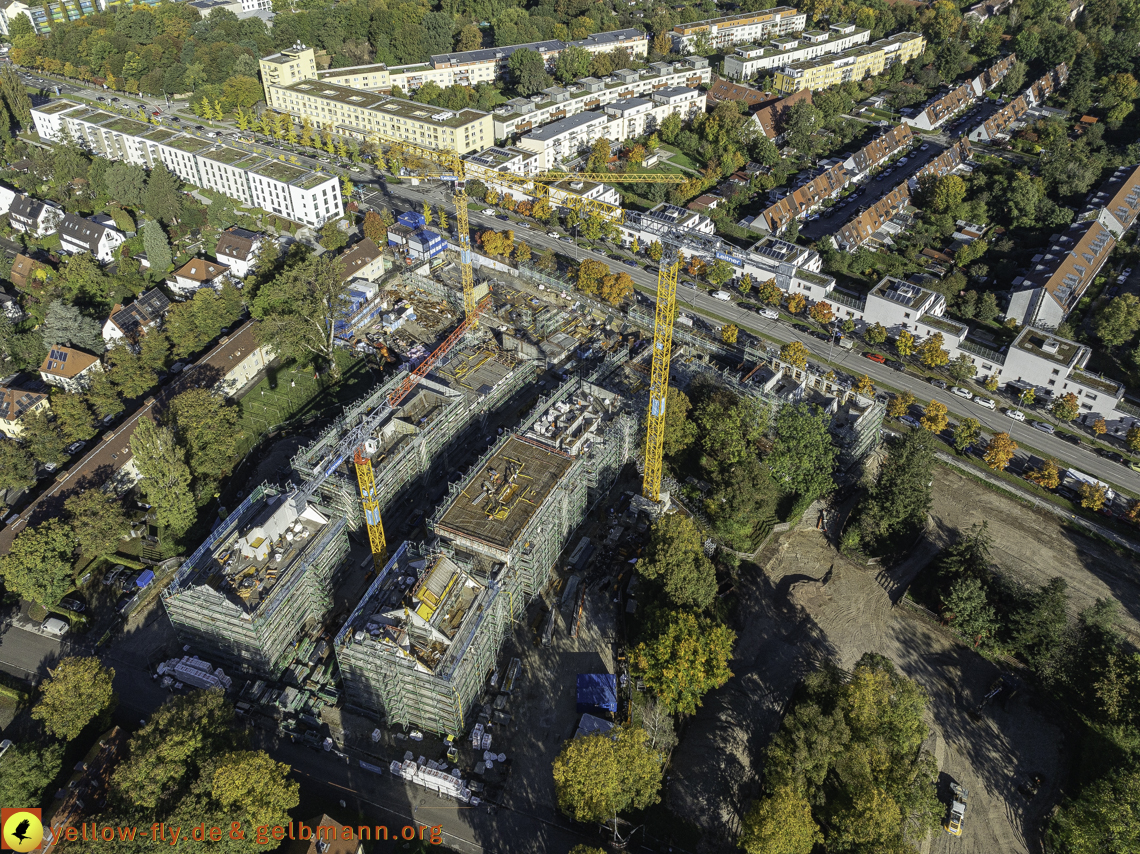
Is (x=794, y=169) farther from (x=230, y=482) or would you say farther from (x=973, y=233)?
(x=230, y=482)

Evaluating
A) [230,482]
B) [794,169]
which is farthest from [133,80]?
[794,169]

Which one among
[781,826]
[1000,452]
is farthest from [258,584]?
[1000,452]

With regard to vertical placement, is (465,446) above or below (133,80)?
below

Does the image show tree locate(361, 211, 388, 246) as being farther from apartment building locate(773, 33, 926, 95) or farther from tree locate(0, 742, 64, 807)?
apartment building locate(773, 33, 926, 95)

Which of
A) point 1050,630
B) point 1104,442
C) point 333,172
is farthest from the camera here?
point 333,172

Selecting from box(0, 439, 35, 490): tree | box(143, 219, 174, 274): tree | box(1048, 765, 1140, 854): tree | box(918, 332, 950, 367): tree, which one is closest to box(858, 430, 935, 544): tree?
box(918, 332, 950, 367): tree

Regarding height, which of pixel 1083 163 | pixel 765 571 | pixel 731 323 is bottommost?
pixel 765 571

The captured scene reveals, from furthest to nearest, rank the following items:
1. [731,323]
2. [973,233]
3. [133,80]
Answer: [133,80] < [973,233] < [731,323]
